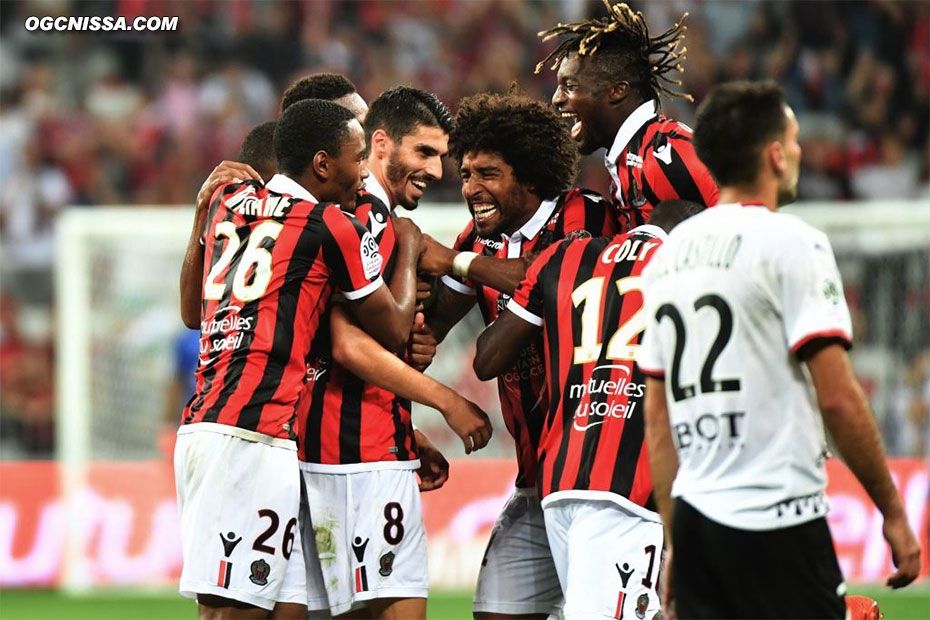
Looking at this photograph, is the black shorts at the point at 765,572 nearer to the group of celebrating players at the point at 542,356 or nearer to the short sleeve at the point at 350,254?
the group of celebrating players at the point at 542,356

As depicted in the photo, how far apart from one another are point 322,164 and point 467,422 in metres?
1.14

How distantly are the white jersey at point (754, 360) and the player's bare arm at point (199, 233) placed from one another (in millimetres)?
2279

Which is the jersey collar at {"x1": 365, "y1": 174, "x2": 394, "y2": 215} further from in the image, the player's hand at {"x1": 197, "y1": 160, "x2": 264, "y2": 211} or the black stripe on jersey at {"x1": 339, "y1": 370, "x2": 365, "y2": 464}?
the black stripe on jersey at {"x1": 339, "y1": 370, "x2": 365, "y2": 464}

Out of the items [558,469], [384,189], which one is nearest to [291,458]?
[558,469]

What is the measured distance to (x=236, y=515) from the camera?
15.5 feet

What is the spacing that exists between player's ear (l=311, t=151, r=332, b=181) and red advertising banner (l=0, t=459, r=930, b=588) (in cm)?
585

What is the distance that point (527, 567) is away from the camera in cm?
531

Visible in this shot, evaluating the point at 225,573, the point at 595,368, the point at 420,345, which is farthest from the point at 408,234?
the point at 225,573

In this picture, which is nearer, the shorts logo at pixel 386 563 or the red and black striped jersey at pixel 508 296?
the shorts logo at pixel 386 563

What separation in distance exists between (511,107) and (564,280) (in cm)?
105

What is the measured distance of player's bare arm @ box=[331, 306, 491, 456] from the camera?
5.04 m

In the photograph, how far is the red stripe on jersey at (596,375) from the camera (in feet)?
15.4

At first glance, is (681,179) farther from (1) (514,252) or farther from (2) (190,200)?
(2) (190,200)

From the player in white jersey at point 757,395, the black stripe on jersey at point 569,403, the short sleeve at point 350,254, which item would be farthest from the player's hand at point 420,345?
the player in white jersey at point 757,395
